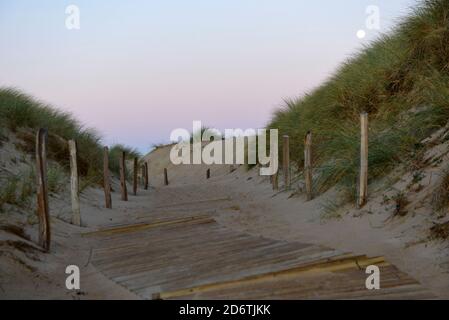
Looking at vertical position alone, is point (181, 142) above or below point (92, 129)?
above

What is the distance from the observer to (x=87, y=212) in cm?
960

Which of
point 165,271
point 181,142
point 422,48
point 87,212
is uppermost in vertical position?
point 181,142

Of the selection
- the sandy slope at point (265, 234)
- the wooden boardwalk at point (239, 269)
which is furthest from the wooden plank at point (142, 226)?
the wooden boardwalk at point (239, 269)

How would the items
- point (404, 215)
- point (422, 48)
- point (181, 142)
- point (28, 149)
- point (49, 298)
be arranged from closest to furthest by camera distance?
point (49, 298), point (404, 215), point (422, 48), point (28, 149), point (181, 142)

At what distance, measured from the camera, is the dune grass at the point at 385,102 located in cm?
804

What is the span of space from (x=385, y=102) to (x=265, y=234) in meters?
5.33

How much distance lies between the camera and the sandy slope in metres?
4.71

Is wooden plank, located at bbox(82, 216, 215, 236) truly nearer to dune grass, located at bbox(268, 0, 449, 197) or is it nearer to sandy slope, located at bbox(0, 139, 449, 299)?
sandy slope, located at bbox(0, 139, 449, 299)

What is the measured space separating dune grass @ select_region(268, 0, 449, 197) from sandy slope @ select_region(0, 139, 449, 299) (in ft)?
2.50

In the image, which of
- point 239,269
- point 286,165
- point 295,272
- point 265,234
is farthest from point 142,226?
point 286,165

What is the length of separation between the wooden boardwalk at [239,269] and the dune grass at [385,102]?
2.71 meters
